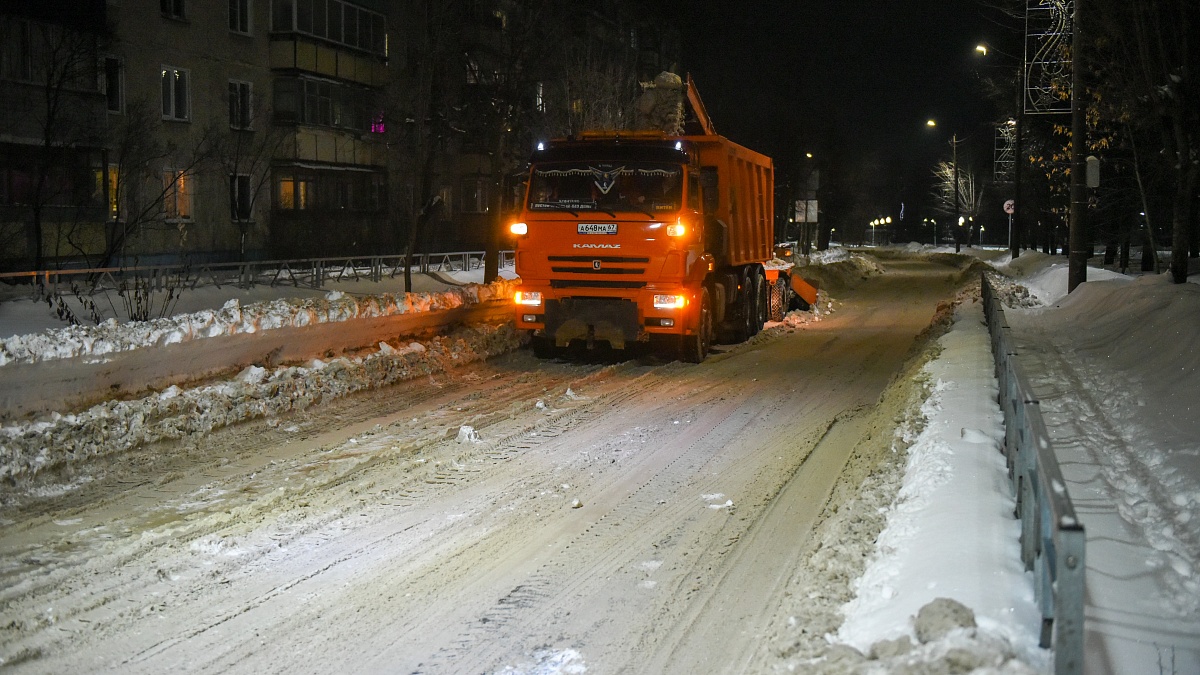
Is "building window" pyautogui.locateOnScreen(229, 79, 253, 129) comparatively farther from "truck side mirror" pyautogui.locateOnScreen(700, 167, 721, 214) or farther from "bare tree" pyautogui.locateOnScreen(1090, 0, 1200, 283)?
"bare tree" pyautogui.locateOnScreen(1090, 0, 1200, 283)

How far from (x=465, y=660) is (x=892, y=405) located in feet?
26.7

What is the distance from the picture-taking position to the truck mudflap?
53.9ft

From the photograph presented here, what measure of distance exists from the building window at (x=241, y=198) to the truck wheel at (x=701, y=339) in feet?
65.5

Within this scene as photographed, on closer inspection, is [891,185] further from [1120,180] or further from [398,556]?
[398,556]

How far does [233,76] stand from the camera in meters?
34.1

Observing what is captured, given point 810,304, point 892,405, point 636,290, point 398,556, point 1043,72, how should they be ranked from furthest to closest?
point 810,304 → point 1043,72 → point 636,290 → point 892,405 → point 398,556

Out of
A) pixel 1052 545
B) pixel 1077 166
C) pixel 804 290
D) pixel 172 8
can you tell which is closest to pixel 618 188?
pixel 1077 166

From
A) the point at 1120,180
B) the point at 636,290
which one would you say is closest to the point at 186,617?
the point at 636,290

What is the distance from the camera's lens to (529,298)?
16875 millimetres

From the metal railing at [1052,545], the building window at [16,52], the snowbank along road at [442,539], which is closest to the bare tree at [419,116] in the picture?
the building window at [16,52]

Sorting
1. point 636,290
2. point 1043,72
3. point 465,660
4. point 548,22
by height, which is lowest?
point 465,660

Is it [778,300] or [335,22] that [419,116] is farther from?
[335,22]

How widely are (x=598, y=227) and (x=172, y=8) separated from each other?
21804 millimetres

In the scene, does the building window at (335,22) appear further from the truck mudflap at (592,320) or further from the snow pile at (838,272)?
the truck mudflap at (592,320)
